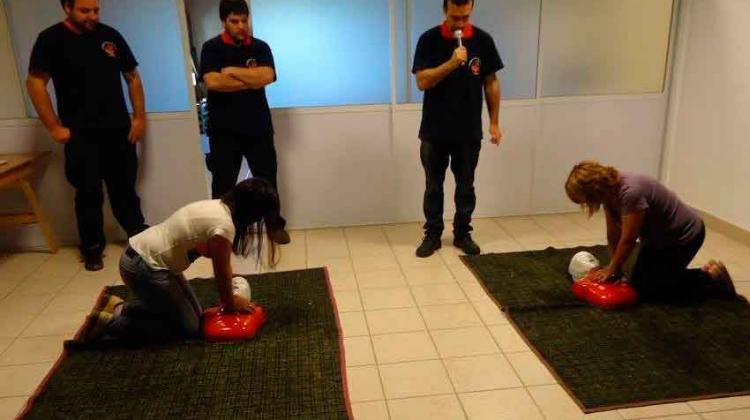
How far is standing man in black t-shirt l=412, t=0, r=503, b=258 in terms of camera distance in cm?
298

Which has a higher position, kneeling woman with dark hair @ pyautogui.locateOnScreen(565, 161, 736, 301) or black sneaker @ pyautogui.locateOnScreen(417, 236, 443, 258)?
kneeling woman with dark hair @ pyautogui.locateOnScreen(565, 161, 736, 301)

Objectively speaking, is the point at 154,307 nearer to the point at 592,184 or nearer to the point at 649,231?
the point at 592,184

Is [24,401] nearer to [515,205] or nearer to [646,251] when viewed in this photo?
[646,251]

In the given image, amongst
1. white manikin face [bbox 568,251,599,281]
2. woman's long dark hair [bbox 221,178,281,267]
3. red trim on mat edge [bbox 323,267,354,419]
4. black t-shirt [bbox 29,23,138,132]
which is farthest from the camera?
black t-shirt [bbox 29,23,138,132]

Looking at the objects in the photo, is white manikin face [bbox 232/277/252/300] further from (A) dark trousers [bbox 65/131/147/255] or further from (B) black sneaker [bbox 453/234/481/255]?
(B) black sneaker [bbox 453/234/481/255]

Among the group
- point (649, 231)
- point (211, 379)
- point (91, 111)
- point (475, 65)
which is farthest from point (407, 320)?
point (91, 111)

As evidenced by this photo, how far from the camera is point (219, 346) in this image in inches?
92.0

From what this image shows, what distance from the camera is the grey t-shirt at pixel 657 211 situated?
2359 millimetres

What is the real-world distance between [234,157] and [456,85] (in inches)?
50.3

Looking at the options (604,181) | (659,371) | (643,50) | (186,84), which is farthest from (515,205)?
(186,84)

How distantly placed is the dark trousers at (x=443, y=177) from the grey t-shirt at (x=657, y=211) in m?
0.91

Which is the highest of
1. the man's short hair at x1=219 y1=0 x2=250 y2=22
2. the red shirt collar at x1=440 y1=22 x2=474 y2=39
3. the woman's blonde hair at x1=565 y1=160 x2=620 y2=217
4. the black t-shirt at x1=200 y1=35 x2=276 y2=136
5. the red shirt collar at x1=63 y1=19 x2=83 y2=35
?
the man's short hair at x1=219 y1=0 x2=250 y2=22

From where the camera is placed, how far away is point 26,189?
3.26m

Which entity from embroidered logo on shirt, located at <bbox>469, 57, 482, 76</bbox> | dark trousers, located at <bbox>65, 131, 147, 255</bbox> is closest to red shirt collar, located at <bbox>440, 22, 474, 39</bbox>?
embroidered logo on shirt, located at <bbox>469, 57, 482, 76</bbox>
